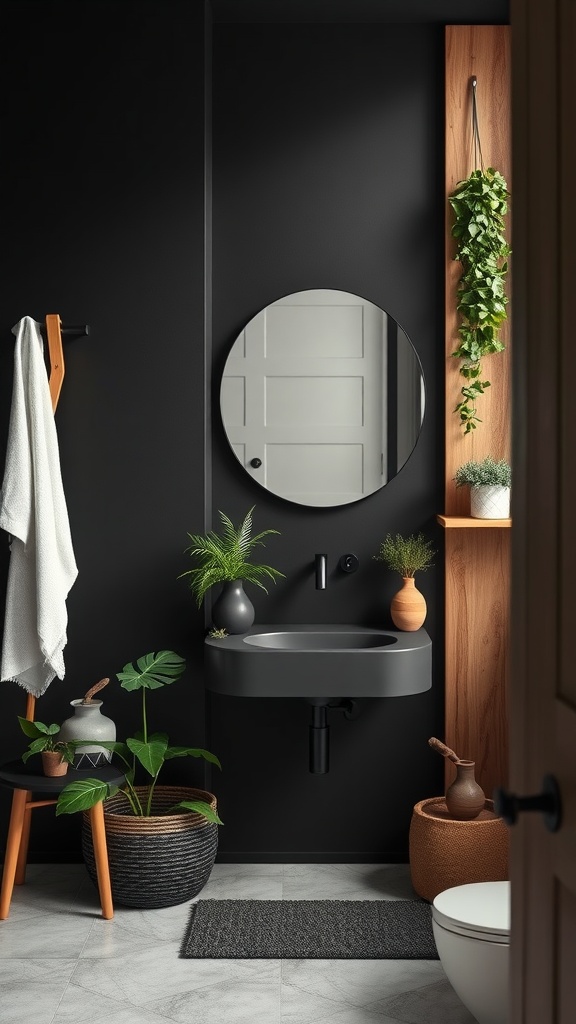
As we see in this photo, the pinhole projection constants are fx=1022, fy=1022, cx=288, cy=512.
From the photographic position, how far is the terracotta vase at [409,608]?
3494mm

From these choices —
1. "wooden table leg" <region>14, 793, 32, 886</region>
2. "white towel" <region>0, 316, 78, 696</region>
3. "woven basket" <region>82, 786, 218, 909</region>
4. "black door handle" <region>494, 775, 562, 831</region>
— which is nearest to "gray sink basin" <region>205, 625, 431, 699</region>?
"woven basket" <region>82, 786, 218, 909</region>

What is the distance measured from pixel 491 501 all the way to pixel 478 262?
836 millimetres

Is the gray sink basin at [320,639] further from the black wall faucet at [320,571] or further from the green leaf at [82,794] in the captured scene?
the green leaf at [82,794]

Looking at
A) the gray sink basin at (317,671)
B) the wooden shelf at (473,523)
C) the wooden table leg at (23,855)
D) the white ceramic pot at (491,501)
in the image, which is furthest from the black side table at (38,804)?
the white ceramic pot at (491,501)

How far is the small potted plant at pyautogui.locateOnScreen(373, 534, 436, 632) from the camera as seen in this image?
3.50 m

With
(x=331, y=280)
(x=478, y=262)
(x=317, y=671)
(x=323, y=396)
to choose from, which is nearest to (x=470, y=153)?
(x=478, y=262)

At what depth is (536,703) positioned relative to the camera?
1.26 m

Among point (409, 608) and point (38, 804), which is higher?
point (409, 608)

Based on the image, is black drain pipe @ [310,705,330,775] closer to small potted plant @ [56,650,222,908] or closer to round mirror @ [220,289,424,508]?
small potted plant @ [56,650,222,908]

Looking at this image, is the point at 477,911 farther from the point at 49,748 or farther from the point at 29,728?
the point at 29,728

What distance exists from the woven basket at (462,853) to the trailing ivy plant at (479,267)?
1339mm

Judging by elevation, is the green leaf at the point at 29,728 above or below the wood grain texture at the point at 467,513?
below

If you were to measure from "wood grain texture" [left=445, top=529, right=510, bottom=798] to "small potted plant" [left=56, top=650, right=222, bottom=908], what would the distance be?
3.11ft

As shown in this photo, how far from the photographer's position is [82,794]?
299cm
